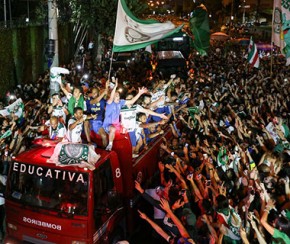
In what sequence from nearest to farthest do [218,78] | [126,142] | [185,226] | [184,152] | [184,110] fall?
1. [185,226]
2. [126,142]
3. [184,152]
4. [184,110]
5. [218,78]

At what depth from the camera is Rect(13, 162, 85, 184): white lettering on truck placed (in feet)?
19.3

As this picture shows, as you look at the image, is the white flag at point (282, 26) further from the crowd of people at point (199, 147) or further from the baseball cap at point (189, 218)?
the baseball cap at point (189, 218)

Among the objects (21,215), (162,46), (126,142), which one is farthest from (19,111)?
(162,46)

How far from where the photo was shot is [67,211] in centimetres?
588

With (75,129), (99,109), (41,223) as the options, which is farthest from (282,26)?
(41,223)

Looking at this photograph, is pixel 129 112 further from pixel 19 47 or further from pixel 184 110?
pixel 19 47

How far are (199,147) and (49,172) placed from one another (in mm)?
3533

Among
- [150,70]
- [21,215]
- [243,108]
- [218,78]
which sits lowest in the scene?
[150,70]

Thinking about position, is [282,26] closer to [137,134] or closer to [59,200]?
[137,134]

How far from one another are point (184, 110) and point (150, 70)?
12354 mm

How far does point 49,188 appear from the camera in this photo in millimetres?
5996

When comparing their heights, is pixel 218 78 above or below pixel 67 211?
below

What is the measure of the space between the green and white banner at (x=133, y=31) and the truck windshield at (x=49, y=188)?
3.93 meters

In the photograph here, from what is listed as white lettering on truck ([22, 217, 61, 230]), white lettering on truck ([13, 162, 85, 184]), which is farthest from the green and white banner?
white lettering on truck ([22, 217, 61, 230])
